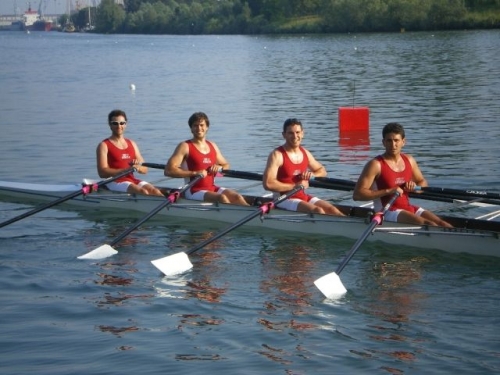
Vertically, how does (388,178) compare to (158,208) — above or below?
above

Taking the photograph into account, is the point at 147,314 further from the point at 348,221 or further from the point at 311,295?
the point at 348,221

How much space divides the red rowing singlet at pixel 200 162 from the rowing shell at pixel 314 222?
0.22 metres

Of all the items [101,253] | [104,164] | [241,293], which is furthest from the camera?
[104,164]

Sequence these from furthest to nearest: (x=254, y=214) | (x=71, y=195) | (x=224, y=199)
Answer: (x=71, y=195) → (x=224, y=199) → (x=254, y=214)

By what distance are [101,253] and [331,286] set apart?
2.89 meters

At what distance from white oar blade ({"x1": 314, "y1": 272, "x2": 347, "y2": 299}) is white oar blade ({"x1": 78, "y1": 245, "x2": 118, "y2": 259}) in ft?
8.87

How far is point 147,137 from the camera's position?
22.1 meters

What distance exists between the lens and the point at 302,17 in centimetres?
11012

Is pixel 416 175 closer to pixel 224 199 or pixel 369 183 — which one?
pixel 369 183

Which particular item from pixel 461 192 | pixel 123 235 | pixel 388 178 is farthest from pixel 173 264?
pixel 461 192

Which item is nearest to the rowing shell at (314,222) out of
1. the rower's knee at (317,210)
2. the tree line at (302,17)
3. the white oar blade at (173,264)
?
the rower's knee at (317,210)

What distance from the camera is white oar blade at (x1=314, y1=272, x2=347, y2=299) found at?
8867 mm

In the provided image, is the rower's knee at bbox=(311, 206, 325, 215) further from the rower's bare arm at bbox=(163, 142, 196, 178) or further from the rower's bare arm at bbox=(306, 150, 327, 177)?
the rower's bare arm at bbox=(163, 142, 196, 178)

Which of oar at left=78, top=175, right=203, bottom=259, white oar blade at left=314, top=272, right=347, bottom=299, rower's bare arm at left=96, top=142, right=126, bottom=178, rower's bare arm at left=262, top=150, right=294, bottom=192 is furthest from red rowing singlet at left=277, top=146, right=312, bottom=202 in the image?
rower's bare arm at left=96, top=142, right=126, bottom=178
